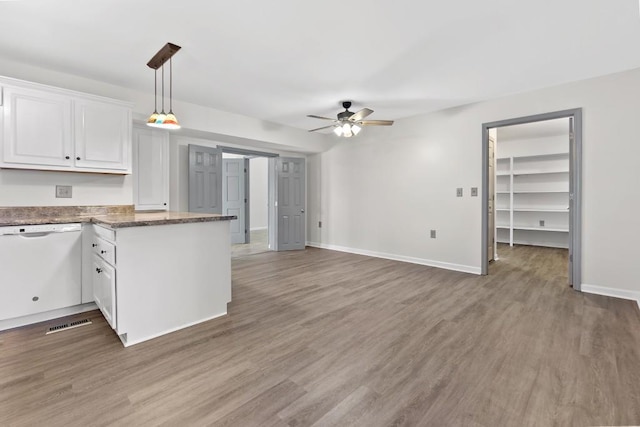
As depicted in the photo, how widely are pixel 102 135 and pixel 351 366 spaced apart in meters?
3.51

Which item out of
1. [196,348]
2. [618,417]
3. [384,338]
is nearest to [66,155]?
[196,348]

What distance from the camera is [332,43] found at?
2691mm

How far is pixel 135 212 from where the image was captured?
3959 millimetres

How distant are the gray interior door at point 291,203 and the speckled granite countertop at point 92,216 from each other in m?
2.97

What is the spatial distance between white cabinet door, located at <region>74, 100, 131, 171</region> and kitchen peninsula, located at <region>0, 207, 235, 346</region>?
747mm

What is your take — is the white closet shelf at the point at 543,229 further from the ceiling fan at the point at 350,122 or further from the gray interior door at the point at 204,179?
the gray interior door at the point at 204,179

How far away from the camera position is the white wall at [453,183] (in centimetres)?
331

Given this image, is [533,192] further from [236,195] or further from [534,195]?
[236,195]

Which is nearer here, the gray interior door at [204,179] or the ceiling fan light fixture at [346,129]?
the ceiling fan light fixture at [346,129]

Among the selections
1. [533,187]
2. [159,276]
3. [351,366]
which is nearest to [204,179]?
[159,276]

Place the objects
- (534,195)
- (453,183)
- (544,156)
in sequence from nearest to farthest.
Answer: (453,183), (544,156), (534,195)

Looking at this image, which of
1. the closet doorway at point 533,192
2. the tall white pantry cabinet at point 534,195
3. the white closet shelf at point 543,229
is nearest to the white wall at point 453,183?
the closet doorway at point 533,192

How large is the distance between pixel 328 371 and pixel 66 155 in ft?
11.1

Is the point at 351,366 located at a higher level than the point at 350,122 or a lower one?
lower
